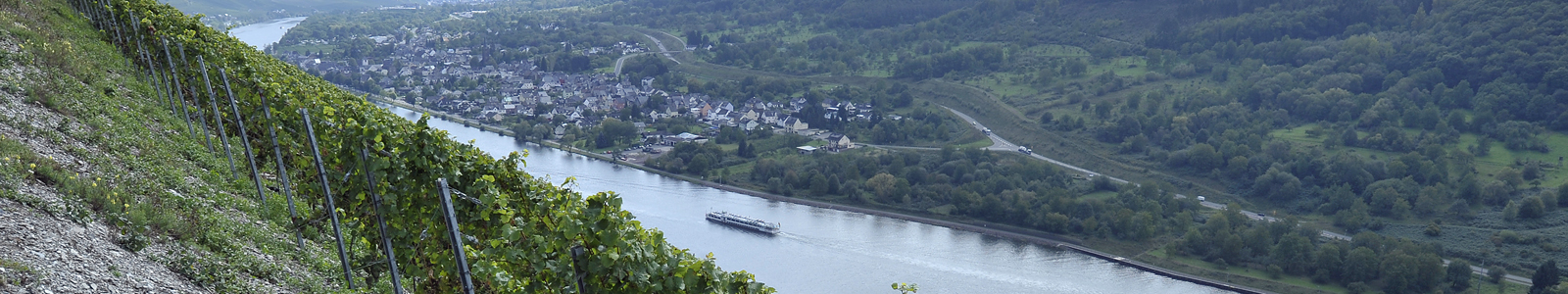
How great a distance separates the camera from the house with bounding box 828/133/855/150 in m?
29.2

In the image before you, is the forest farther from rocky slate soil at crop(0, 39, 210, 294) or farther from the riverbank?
rocky slate soil at crop(0, 39, 210, 294)

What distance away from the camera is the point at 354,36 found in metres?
54.3

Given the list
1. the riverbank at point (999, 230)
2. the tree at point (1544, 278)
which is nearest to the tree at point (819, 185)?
the riverbank at point (999, 230)

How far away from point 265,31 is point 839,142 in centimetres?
3909

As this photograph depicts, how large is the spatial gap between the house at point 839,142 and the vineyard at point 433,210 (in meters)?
22.8

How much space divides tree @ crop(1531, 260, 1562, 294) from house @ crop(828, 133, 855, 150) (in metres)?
15.9

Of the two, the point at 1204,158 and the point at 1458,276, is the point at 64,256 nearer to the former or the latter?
the point at 1458,276

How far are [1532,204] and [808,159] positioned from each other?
49.7 feet

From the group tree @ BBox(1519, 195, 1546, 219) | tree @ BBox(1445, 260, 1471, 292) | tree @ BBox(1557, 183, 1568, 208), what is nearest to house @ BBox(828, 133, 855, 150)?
tree @ BBox(1445, 260, 1471, 292)

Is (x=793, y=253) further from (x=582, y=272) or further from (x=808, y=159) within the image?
(x=582, y=272)

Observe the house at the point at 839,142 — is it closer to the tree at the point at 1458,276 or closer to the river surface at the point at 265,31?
the tree at the point at 1458,276

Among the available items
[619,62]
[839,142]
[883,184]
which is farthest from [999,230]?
[619,62]

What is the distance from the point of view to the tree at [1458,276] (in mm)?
17594

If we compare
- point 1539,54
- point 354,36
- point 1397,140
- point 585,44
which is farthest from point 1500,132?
point 354,36
